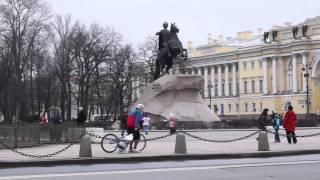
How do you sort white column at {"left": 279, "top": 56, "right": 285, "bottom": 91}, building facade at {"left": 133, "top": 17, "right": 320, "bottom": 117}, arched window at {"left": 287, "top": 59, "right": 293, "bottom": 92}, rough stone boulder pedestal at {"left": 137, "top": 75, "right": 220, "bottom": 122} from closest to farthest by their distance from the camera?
rough stone boulder pedestal at {"left": 137, "top": 75, "right": 220, "bottom": 122}, building facade at {"left": 133, "top": 17, "right": 320, "bottom": 117}, arched window at {"left": 287, "top": 59, "right": 293, "bottom": 92}, white column at {"left": 279, "top": 56, "right": 285, "bottom": 91}

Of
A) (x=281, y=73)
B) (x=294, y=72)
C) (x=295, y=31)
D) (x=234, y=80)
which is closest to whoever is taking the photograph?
(x=295, y=31)

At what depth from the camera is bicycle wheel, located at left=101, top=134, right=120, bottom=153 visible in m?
24.0

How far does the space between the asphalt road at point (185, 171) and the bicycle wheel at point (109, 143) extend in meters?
3.54

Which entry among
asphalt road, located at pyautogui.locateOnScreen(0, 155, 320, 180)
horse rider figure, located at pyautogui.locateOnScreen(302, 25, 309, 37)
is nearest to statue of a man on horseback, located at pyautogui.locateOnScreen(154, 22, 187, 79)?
asphalt road, located at pyautogui.locateOnScreen(0, 155, 320, 180)

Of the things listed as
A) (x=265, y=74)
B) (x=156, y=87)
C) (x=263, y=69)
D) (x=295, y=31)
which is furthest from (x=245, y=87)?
(x=156, y=87)

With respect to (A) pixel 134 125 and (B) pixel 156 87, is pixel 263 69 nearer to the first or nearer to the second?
(B) pixel 156 87

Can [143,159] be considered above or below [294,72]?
below

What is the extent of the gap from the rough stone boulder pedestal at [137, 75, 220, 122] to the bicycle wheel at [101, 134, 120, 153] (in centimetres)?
1781

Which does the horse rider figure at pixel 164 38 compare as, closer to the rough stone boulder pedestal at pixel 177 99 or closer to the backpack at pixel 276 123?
the rough stone boulder pedestal at pixel 177 99

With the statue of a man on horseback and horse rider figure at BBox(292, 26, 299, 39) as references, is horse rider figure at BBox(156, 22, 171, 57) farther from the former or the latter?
horse rider figure at BBox(292, 26, 299, 39)

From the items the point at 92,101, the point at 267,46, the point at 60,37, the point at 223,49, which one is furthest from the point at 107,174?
the point at 223,49

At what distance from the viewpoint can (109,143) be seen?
25.0 metres

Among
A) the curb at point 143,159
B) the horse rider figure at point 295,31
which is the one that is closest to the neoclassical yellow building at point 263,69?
the horse rider figure at point 295,31

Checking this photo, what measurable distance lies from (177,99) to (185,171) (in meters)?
27.0
